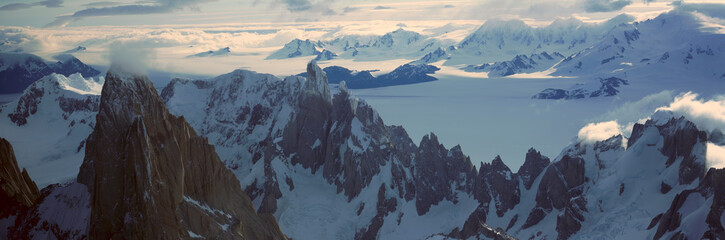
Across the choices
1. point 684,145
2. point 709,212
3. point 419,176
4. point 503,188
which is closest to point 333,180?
point 419,176

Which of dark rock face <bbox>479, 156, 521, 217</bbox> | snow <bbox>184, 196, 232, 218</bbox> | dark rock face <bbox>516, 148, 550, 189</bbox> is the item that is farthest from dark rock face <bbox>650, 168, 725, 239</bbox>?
snow <bbox>184, 196, 232, 218</bbox>

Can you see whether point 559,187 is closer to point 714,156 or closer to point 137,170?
point 714,156

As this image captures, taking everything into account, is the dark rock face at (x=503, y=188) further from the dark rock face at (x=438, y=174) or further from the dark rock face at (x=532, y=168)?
the dark rock face at (x=438, y=174)

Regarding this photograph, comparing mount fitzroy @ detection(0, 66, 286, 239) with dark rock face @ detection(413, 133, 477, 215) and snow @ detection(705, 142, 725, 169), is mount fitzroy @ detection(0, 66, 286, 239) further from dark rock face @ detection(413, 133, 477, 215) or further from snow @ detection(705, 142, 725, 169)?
snow @ detection(705, 142, 725, 169)

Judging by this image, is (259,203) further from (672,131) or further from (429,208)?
(672,131)

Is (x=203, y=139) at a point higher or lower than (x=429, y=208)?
higher

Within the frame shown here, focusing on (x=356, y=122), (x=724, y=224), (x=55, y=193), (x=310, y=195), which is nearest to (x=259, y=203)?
(x=310, y=195)
